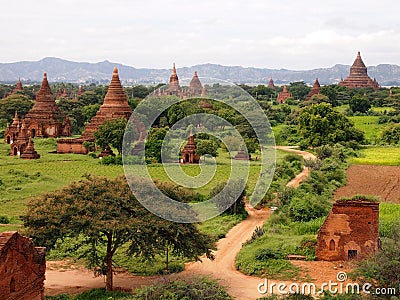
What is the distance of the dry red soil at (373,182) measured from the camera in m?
33.4

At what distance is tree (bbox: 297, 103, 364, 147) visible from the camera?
55.2 m

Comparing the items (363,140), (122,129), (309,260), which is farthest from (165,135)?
(309,260)

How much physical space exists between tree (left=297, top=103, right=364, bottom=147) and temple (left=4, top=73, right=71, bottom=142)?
75.7 feet

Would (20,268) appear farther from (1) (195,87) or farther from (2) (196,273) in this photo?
(1) (195,87)

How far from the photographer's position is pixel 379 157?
4878cm

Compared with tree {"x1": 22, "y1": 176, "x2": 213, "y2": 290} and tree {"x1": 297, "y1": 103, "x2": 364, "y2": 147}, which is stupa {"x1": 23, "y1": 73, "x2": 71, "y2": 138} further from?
tree {"x1": 22, "y1": 176, "x2": 213, "y2": 290}

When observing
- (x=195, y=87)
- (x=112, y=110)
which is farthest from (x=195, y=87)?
(x=112, y=110)

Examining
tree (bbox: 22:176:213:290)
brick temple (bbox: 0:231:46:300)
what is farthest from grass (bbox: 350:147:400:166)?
brick temple (bbox: 0:231:46:300)

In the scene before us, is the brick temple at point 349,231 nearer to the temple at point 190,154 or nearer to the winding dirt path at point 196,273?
the winding dirt path at point 196,273

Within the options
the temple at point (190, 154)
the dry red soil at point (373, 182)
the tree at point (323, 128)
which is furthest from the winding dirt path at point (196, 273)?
the tree at point (323, 128)

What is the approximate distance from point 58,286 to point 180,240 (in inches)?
156

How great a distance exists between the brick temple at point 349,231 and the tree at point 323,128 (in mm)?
34452

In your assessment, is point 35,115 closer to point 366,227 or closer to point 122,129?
point 122,129

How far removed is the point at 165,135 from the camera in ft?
153
